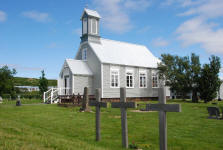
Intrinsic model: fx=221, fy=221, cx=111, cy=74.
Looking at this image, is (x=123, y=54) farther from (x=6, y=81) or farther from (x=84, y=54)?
(x=6, y=81)

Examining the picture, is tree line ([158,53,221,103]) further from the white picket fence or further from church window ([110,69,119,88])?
the white picket fence

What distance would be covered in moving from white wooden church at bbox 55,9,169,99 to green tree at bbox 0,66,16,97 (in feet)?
46.7

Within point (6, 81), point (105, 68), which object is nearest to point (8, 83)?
point (6, 81)

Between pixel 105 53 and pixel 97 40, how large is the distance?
2.34 m

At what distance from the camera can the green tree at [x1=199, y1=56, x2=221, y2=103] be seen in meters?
27.5

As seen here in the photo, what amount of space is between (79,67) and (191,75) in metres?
14.8

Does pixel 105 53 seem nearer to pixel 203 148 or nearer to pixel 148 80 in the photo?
pixel 148 80

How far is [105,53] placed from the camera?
26.5 m

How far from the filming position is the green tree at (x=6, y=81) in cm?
3541

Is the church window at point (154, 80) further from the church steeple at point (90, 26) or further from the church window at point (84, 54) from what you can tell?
the church window at point (84, 54)

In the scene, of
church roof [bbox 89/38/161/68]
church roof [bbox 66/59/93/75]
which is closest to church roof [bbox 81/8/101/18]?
church roof [bbox 89/38/161/68]

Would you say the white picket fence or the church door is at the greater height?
the church door

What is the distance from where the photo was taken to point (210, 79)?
90.6 feet

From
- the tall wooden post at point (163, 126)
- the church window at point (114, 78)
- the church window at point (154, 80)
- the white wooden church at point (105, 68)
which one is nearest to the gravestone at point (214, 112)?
the tall wooden post at point (163, 126)
